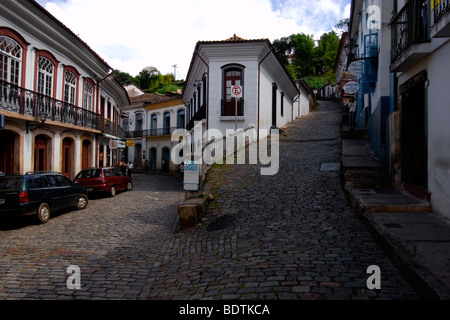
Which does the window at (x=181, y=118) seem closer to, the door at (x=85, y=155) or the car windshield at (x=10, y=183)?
the door at (x=85, y=155)

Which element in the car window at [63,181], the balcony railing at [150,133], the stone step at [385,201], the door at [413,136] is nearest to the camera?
the stone step at [385,201]

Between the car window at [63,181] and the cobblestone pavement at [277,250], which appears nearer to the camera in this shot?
the cobblestone pavement at [277,250]

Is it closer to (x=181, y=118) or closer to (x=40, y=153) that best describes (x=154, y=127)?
(x=181, y=118)

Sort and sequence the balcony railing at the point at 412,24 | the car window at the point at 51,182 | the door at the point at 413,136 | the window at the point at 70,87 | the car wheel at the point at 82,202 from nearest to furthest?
the balcony railing at the point at 412,24 → the door at the point at 413,136 → the car window at the point at 51,182 → the car wheel at the point at 82,202 → the window at the point at 70,87

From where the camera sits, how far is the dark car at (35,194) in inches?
312

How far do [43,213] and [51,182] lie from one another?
1.12 m

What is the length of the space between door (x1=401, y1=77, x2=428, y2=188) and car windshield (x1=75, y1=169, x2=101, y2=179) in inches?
467

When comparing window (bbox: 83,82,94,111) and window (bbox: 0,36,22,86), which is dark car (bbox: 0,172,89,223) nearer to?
window (bbox: 0,36,22,86)

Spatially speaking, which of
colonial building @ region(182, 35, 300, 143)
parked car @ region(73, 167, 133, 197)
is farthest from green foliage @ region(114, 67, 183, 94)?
parked car @ region(73, 167, 133, 197)

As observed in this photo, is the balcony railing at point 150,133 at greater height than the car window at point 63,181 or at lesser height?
greater

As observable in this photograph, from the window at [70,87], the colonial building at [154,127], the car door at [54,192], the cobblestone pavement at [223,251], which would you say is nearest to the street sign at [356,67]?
the cobblestone pavement at [223,251]

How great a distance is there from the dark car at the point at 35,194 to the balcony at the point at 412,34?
9435mm
